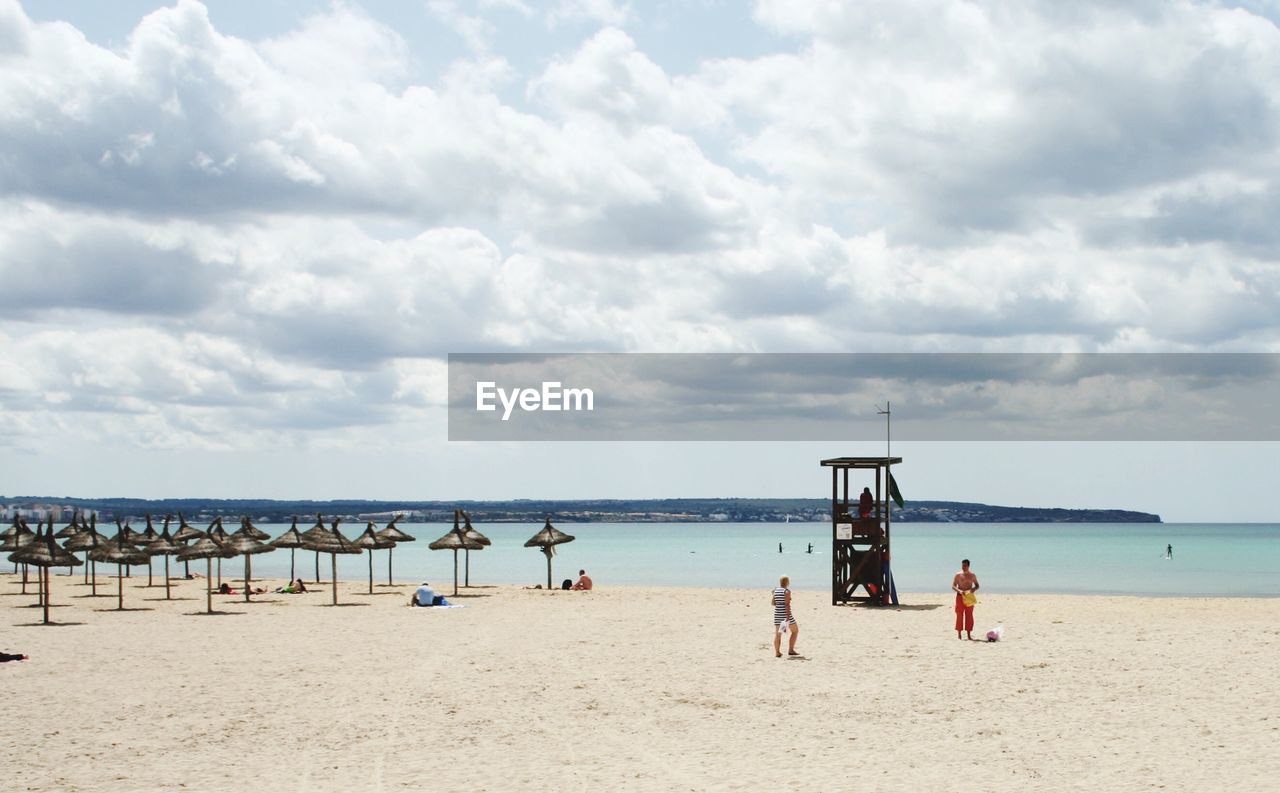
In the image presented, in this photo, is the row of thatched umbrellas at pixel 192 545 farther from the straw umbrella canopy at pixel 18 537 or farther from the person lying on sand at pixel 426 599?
the person lying on sand at pixel 426 599

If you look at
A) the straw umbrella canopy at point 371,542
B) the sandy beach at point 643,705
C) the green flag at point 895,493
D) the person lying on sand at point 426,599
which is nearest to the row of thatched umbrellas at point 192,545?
the straw umbrella canopy at point 371,542

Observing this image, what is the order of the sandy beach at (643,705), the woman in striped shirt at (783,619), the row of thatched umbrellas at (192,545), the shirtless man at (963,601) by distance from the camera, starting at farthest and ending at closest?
1. the row of thatched umbrellas at (192,545)
2. the shirtless man at (963,601)
3. the woman in striped shirt at (783,619)
4. the sandy beach at (643,705)

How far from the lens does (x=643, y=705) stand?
1305 cm

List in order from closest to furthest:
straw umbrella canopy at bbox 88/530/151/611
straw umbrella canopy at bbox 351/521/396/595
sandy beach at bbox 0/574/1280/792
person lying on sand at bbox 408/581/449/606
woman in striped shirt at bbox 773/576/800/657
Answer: sandy beach at bbox 0/574/1280/792, woman in striped shirt at bbox 773/576/800/657, person lying on sand at bbox 408/581/449/606, straw umbrella canopy at bbox 88/530/151/611, straw umbrella canopy at bbox 351/521/396/595

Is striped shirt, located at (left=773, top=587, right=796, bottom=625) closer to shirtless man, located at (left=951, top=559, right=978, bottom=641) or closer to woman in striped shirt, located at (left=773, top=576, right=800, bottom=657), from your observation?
woman in striped shirt, located at (left=773, top=576, right=800, bottom=657)

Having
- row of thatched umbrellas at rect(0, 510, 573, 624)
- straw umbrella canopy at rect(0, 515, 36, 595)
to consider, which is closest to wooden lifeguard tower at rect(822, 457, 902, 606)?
row of thatched umbrellas at rect(0, 510, 573, 624)

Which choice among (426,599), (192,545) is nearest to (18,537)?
(192,545)

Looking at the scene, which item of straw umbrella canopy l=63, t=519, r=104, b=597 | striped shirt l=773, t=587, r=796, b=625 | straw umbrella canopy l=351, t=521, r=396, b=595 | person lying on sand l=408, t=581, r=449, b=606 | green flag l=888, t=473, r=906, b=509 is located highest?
green flag l=888, t=473, r=906, b=509

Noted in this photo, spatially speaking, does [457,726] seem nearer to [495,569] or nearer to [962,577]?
[962,577]

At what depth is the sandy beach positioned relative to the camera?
9.81 metres

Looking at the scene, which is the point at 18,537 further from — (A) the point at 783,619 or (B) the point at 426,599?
(A) the point at 783,619

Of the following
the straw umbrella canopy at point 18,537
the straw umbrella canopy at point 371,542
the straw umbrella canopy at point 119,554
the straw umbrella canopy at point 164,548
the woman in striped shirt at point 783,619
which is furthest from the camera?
the straw umbrella canopy at point 18,537

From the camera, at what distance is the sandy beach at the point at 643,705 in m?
9.81

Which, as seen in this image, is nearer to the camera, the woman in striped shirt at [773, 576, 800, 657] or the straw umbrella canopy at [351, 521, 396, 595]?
the woman in striped shirt at [773, 576, 800, 657]
